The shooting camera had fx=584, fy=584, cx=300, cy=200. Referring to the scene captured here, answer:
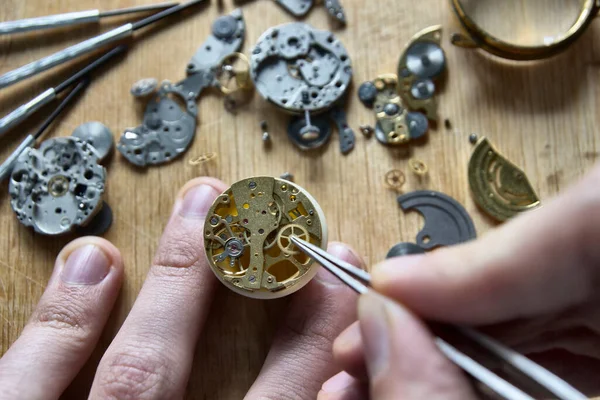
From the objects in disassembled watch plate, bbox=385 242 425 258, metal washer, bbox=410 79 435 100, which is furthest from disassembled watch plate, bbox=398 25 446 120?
disassembled watch plate, bbox=385 242 425 258

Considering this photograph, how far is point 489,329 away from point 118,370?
2.60 feet

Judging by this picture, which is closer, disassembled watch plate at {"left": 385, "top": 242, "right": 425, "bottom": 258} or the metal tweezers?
the metal tweezers

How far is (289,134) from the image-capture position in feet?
4.88

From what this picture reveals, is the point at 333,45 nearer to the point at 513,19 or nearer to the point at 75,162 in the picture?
the point at 513,19

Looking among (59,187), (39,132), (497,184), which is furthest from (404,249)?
(39,132)

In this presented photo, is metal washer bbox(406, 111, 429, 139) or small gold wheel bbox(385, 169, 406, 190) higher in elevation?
metal washer bbox(406, 111, 429, 139)

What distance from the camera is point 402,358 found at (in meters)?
0.79

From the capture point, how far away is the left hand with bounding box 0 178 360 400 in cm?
128

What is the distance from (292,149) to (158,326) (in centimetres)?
54

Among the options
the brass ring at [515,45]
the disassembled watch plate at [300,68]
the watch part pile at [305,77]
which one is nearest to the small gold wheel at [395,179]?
the watch part pile at [305,77]

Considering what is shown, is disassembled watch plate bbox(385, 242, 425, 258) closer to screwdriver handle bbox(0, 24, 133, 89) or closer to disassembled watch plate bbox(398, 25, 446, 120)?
disassembled watch plate bbox(398, 25, 446, 120)

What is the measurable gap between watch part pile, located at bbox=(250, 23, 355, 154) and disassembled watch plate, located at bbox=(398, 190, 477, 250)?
21 centimetres

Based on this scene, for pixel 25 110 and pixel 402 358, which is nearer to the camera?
pixel 402 358

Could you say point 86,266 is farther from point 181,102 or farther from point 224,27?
point 224,27
